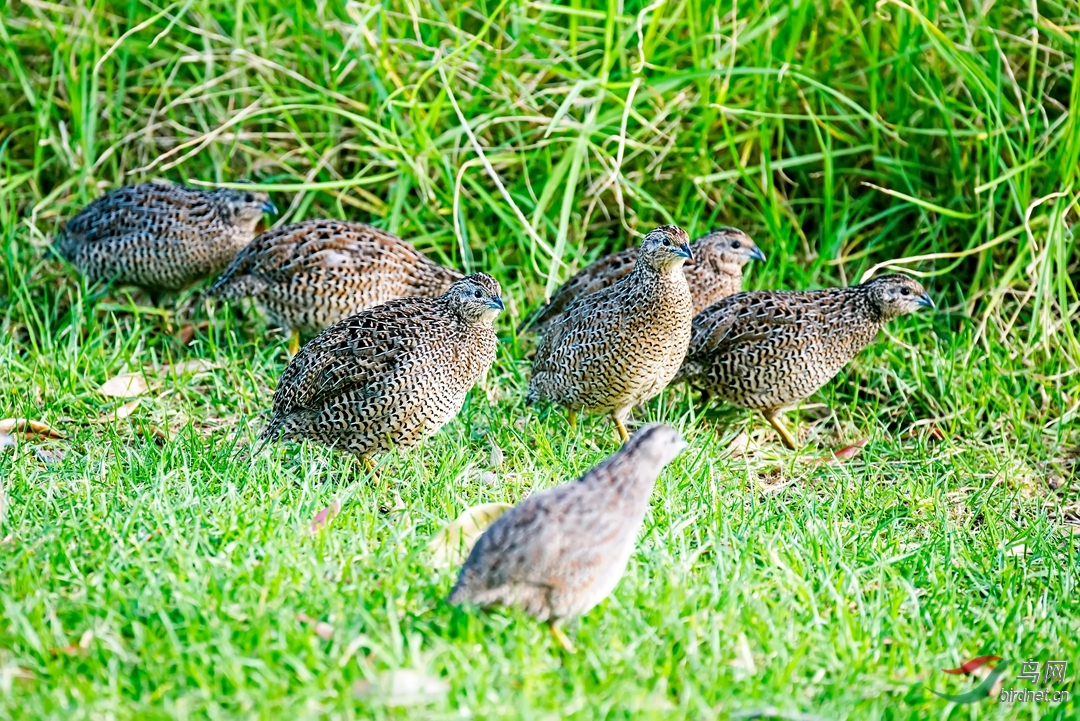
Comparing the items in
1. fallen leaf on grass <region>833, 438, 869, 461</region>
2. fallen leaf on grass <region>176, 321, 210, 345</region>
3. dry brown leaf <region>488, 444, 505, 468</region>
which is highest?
dry brown leaf <region>488, 444, 505, 468</region>

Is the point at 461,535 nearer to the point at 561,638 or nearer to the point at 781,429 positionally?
the point at 561,638

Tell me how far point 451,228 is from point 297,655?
4.69m

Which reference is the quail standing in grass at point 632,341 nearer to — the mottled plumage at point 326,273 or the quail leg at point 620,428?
the quail leg at point 620,428

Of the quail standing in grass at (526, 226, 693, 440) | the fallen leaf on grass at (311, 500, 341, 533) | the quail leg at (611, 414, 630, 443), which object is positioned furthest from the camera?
the quail leg at (611, 414, 630, 443)

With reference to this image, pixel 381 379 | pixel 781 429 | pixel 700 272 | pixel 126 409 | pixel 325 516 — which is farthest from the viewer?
pixel 700 272

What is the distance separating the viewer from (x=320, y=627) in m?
3.86

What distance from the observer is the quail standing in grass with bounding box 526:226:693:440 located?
6234 mm

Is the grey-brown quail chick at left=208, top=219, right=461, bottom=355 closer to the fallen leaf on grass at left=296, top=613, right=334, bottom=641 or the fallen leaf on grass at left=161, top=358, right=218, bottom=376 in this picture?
the fallen leaf on grass at left=161, top=358, right=218, bottom=376

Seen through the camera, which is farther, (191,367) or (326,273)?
(326,273)

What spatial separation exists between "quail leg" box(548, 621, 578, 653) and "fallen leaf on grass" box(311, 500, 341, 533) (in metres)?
1.01

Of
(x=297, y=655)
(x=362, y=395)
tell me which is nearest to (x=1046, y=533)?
(x=362, y=395)

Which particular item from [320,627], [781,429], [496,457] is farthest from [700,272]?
[320,627]

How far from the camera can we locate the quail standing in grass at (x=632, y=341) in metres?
6.23

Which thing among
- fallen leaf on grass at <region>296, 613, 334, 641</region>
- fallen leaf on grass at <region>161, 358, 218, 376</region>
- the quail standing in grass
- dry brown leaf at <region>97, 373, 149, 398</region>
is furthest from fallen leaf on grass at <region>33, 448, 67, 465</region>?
the quail standing in grass
